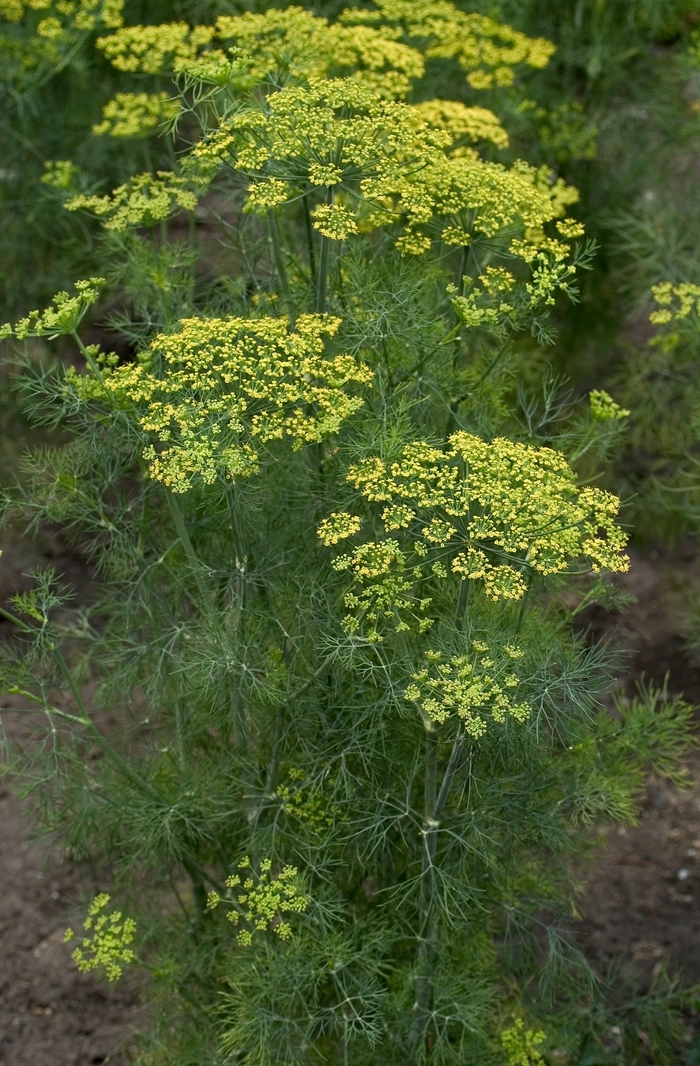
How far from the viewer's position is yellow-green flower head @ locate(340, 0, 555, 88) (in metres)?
4.43

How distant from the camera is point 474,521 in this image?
294cm

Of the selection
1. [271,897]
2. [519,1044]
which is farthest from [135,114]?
[519,1044]

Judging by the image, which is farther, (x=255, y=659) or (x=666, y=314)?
(x=666, y=314)

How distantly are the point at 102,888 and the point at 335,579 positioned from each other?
3.07m

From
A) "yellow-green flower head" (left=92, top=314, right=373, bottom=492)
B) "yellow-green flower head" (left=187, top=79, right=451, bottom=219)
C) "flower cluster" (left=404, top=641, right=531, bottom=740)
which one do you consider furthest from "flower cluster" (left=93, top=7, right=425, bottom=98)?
"flower cluster" (left=404, top=641, right=531, bottom=740)

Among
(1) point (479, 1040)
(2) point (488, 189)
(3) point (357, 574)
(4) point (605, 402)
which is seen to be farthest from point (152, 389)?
(1) point (479, 1040)

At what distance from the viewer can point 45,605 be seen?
3443mm

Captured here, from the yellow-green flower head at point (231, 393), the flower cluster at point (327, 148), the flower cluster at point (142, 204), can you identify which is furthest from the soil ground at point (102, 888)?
the flower cluster at point (327, 148)

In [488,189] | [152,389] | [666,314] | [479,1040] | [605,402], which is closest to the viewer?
[152,389]

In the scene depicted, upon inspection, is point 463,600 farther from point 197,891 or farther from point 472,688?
point 197,891

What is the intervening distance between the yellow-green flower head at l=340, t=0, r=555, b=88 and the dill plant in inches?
13.8

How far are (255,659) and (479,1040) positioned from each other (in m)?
1.58

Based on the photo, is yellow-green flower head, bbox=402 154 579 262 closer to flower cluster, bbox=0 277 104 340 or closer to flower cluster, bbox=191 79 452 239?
flower cluster, bbox=191 79 452 239

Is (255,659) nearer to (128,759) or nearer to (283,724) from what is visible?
(283,724)
